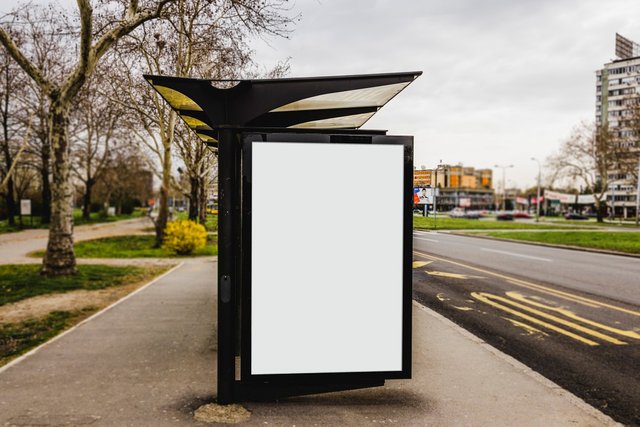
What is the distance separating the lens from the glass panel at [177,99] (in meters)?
4.25

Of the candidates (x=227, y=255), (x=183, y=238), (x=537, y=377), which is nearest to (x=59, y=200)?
(x=183, y=238)

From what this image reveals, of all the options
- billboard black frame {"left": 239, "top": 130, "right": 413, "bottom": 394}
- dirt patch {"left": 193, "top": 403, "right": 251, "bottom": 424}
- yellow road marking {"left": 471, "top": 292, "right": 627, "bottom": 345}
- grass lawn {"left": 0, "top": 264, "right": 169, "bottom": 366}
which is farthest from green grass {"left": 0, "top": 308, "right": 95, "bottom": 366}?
yellow road marking {"left": 471, "top": 292, "right": 627, "bottom": 345}

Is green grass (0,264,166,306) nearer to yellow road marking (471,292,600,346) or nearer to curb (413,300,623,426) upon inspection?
curb (413,300,623,426)

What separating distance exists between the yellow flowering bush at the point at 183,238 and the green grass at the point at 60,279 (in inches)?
151

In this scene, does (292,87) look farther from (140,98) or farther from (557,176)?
(557,176)

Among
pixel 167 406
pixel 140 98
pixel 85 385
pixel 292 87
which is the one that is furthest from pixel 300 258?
pixel 140 98

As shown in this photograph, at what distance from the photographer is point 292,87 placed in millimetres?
4227

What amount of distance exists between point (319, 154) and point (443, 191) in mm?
2954

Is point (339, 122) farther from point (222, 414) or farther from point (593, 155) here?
point (593, 155)

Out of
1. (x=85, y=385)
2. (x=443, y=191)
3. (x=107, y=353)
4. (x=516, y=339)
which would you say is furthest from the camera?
(x=516, y=339)

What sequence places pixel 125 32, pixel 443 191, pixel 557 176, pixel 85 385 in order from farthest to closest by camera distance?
pixel 557 176, pixel 125 32, pixel 443 191, pixel 85 385

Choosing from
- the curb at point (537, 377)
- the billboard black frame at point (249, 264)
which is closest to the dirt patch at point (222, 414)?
the billboard black frame at point (249, 264)

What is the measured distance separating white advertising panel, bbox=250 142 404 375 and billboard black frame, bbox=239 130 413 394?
0.05m

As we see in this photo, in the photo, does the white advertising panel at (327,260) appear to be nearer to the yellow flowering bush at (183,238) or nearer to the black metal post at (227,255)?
the black metal post at (227,255)
